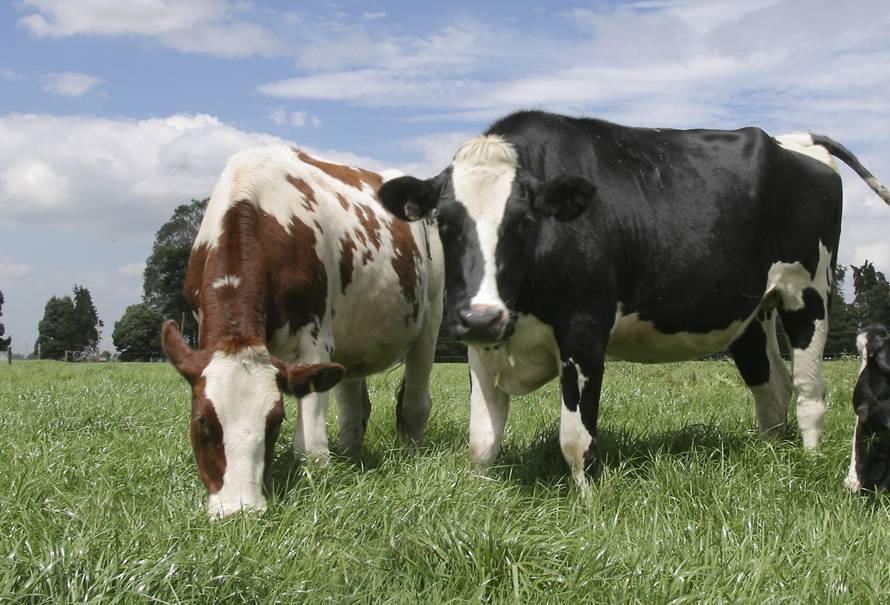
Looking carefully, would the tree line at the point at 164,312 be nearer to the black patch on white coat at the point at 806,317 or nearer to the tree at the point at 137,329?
the tree at the point at 137,329

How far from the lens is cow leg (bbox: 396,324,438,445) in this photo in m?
8.22

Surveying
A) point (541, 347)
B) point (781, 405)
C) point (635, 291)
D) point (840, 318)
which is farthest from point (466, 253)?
point (840, 318)

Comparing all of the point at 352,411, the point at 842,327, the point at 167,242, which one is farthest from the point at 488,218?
the point at 167,242

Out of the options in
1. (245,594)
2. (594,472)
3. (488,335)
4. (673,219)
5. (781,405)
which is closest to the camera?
(245,594)

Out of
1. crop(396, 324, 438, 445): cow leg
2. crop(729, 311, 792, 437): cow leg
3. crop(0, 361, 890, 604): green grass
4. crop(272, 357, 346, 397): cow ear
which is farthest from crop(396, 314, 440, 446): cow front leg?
crop(729, 311, 792, 437): cow leg

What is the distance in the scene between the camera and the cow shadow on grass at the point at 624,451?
6.32 m

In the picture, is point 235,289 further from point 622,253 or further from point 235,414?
point 622,253

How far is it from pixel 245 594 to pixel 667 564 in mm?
1751

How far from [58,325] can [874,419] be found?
322 feet

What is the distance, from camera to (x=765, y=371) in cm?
776

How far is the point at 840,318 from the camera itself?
4888cm

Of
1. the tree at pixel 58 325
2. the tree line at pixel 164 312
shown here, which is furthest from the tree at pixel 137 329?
the tree at pixel 58 325

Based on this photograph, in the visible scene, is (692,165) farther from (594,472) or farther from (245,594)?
(245,594)

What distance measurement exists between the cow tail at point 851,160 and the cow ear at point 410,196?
3.57 meters
